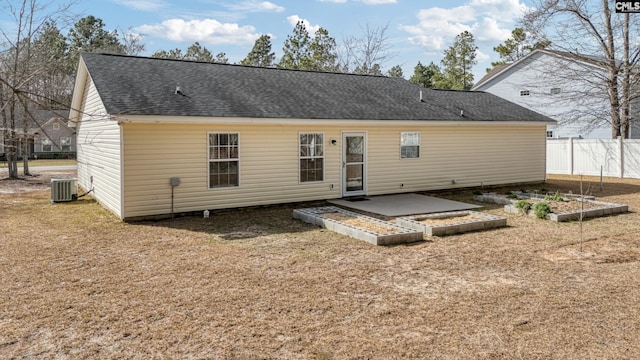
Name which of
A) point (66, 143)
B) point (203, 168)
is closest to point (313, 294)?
point (203, 168)

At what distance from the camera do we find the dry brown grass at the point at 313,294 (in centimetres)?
389

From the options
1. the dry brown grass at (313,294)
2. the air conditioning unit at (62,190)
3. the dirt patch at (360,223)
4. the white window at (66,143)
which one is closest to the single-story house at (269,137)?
the air conditioning unit at (62,190)

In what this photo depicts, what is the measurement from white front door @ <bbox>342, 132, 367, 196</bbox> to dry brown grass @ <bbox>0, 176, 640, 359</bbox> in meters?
4.09

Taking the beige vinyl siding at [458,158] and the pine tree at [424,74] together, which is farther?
the pine tree at [424,74]

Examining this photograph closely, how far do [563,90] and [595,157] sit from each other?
26.7ft

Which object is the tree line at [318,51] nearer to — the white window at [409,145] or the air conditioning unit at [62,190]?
the air conditioning unit at [62,190]

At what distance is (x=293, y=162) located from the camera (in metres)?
11.5

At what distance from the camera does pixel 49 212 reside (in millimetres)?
10945

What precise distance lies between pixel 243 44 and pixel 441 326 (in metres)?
45.0

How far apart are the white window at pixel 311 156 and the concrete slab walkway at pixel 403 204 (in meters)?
0.88

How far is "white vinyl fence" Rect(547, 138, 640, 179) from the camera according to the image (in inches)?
715

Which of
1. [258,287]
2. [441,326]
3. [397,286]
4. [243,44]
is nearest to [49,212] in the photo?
[258,287]

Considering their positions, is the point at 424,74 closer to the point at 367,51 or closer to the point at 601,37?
the point at 367,51

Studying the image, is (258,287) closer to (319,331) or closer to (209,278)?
(209,278)
